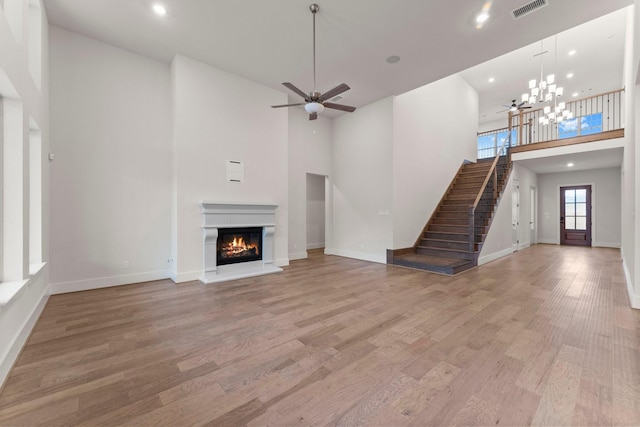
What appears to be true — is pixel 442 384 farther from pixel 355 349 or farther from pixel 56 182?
pixel 56 182

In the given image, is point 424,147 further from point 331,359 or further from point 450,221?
point 331,359

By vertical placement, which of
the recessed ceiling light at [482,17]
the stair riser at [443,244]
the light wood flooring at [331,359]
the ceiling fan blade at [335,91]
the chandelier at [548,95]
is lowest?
the light wood flooring at [331,359]

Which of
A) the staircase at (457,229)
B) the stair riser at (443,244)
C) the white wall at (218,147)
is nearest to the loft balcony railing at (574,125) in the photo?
the staircase at (457,229)

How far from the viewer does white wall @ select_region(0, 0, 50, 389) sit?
2121 mm

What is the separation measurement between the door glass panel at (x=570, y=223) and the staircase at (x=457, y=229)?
4.62m

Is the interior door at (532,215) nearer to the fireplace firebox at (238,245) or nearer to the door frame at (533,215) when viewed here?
the door frame at (533,215)

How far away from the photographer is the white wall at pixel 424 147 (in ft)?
21.3

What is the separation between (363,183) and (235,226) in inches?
137

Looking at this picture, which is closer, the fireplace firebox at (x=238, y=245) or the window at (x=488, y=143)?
the fireplace firebox at (x=238, y=245)

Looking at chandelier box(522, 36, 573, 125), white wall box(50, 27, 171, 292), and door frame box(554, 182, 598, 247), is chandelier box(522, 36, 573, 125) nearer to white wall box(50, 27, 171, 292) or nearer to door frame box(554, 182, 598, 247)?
door frame box(554, 182, 598, 247)

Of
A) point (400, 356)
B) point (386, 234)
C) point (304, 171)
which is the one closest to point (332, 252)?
point (386, 234)

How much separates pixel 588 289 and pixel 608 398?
3.43m

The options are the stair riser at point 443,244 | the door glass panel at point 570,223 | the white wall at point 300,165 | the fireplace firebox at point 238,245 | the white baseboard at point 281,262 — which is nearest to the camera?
the fireplace firebox at point 238,245

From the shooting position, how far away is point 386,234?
646 centimetres
